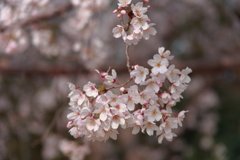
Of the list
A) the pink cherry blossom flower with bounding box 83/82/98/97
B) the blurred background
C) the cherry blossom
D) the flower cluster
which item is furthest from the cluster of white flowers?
the blurred background

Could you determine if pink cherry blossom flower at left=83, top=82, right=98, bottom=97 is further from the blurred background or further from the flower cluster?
the blurred background

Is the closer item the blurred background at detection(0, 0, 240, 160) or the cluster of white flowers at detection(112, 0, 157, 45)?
the cluster of white flowers at detection(112, 0, 157, 45)

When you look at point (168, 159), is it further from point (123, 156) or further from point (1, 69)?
point (1, 69)

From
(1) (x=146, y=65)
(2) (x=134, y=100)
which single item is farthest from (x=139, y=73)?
(1) (x=146, y=65)

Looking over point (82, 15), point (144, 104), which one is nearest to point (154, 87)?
point (144, 104)

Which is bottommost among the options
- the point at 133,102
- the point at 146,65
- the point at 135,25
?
the point at 146,65

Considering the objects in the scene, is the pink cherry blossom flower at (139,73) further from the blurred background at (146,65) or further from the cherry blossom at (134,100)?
the blurred background at (146,65)

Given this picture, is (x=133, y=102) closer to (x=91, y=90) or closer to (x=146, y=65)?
(x=91, y=90)

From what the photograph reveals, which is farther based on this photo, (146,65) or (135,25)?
(146,65)
